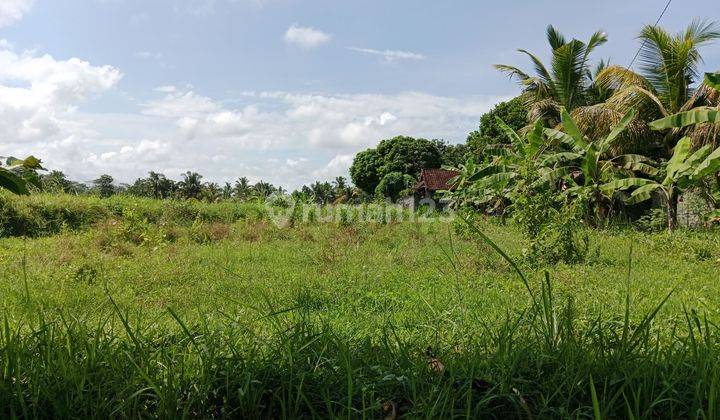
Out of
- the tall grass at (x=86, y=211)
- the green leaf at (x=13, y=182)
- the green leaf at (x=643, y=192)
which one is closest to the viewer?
the green leaf at (x=13, y=182)

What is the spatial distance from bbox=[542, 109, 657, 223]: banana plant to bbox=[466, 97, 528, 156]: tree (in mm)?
10769

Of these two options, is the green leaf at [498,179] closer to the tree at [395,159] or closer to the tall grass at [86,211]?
the tall grass at [86,211]

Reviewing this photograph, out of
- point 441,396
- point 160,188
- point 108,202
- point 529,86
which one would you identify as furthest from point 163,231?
point 160,188

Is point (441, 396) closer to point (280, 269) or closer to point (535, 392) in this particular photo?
point (535, 392)

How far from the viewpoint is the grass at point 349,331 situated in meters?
1.31

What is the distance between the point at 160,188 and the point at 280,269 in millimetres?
36443

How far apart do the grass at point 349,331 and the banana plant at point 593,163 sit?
187 cm

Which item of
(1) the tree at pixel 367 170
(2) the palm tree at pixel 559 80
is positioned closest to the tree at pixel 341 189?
(1) the tree at pixel 367 170

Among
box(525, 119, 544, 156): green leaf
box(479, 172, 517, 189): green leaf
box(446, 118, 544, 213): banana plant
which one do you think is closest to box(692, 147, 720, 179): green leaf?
box(446, 118, 544, 213): banana plant

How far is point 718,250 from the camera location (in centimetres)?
798

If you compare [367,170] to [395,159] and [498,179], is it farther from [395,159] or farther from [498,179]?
[498,179]

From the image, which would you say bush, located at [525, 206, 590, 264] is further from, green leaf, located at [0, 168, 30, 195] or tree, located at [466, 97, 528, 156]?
tree, located at [466, 97, 528, 156]

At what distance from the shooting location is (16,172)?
5.18ft

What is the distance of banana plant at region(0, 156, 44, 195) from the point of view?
60.1 inches
